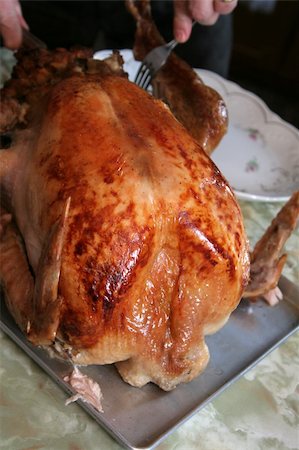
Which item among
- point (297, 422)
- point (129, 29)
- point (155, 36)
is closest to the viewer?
point (297, 422)

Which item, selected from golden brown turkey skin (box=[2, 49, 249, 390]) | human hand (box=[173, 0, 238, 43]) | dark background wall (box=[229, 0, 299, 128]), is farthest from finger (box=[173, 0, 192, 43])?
dark background wall (box=[229, 0, 299, 128])

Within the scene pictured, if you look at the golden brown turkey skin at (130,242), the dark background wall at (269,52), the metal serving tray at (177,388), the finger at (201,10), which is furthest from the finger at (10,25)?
the dark background wall at (269,52)

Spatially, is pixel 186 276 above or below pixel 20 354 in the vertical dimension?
above

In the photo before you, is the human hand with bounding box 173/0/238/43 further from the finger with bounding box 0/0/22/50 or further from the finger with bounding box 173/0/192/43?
the finger with bounding box 0/0/22/50

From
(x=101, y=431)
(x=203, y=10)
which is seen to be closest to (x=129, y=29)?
(x=203, y=10)

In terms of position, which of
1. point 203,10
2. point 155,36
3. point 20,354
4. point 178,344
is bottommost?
point 20,354

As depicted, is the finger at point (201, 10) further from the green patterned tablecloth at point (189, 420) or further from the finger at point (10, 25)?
the green patterned tablecloth at point (189, 420)

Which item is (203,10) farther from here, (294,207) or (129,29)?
(129,29)
